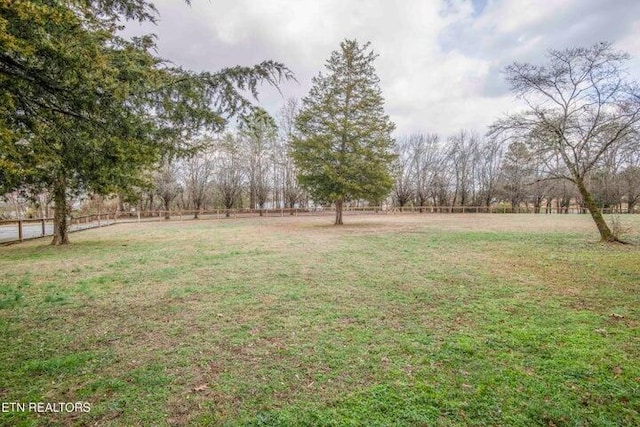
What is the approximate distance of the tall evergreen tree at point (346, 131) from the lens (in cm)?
1966

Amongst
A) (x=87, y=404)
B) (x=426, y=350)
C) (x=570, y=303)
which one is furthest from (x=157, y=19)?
(x=570, y=303)

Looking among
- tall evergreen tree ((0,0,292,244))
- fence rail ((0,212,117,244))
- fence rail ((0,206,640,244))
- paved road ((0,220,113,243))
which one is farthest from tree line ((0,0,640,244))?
fence rail ((0,206,640,244))

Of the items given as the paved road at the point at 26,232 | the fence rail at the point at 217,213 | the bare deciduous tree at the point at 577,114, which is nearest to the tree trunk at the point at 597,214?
the bare deciduous tree at the point at 577,114

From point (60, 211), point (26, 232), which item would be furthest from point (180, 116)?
point (26, 232)

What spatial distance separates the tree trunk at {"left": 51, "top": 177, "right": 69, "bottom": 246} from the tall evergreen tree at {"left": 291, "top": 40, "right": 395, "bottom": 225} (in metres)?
11.5

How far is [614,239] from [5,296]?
55.0ft

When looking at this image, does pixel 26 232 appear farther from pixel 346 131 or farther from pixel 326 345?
pixel 326 345

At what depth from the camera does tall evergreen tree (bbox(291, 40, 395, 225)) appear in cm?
1966

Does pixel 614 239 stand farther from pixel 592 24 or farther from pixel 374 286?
pixel 374 286

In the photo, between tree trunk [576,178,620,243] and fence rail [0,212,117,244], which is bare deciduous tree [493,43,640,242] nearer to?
tree trunk [576,178,620,243]

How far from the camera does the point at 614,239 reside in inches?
442

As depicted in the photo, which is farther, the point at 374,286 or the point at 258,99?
the point at 374,286

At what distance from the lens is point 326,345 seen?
379cm

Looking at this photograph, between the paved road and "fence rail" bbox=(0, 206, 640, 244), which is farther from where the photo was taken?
"fence rail" bbox=(0, 206, 640, 244)
